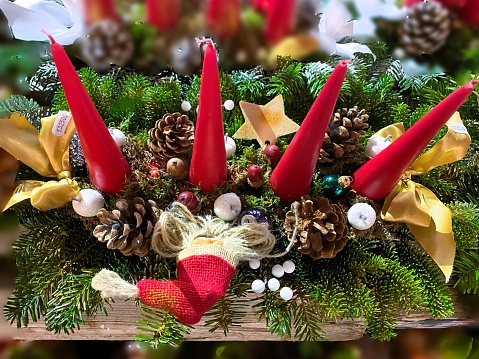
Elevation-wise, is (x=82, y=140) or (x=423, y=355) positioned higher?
(x=82, y=140)

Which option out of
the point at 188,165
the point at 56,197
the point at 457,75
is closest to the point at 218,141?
the point at 188,165

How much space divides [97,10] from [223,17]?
17cm

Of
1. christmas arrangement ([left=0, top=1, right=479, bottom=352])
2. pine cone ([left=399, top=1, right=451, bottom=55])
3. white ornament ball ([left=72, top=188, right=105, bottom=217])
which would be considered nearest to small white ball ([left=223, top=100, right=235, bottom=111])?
christmas arrangement ([left=0, top=1, right=479, bottom=352])

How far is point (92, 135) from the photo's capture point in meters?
0.47

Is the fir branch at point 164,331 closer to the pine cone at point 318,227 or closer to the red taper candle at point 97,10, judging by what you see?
the pine cone at point 318,227

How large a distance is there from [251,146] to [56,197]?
25 cm

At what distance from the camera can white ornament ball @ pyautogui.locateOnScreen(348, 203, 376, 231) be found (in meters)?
0.51

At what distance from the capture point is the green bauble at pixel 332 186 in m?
0.54

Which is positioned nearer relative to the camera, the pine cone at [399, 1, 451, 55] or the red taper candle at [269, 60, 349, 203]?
the red taper candle at [269, 60, 349, 203]

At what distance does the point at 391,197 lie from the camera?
0.54 metres

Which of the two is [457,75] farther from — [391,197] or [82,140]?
[82,140]

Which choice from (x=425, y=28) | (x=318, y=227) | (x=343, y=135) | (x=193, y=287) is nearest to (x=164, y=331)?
(x=193, y=287)

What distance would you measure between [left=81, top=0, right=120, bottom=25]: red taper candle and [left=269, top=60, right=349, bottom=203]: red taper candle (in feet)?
1.07

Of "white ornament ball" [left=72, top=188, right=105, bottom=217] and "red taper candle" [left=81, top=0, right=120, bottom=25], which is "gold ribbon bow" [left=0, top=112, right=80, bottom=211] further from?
"red taper candle" [left=81, top=0, right=120, bottom=25]
